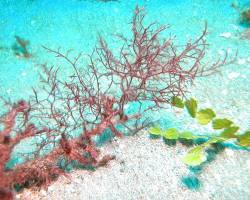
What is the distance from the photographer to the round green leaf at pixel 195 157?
2.40 meters

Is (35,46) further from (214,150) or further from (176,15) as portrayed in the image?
(214,150)

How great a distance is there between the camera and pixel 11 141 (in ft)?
7.39

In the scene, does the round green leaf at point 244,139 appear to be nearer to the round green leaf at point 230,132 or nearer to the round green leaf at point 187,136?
the round green leaf at point 230,132

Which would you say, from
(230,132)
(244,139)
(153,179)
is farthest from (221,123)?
(153,179)

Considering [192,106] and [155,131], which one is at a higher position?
[192,106]

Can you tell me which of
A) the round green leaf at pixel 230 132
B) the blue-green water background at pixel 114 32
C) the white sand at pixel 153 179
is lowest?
the white sand at pixel 153 179

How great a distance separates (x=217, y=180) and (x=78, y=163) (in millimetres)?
1199

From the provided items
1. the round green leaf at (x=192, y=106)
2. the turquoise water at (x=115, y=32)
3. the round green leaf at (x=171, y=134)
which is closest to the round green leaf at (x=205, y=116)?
the round green leaf at (x=192, y=106)

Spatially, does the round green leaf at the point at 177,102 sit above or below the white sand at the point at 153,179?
above

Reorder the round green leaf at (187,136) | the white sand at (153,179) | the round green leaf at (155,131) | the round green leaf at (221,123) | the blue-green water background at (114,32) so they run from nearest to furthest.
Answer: the white sand at (153,179) → the round green leaf at (221,123) → the round green leaf at (187,136) → the round green leaf at (155,131) → the blue-green water background at (114,32)

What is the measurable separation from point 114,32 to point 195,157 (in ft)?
10.1

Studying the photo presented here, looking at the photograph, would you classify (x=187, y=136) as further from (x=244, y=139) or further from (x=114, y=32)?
(x=114, y=32)

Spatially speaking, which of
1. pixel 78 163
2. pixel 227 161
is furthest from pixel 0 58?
pixel 227 161

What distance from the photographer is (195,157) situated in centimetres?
245
